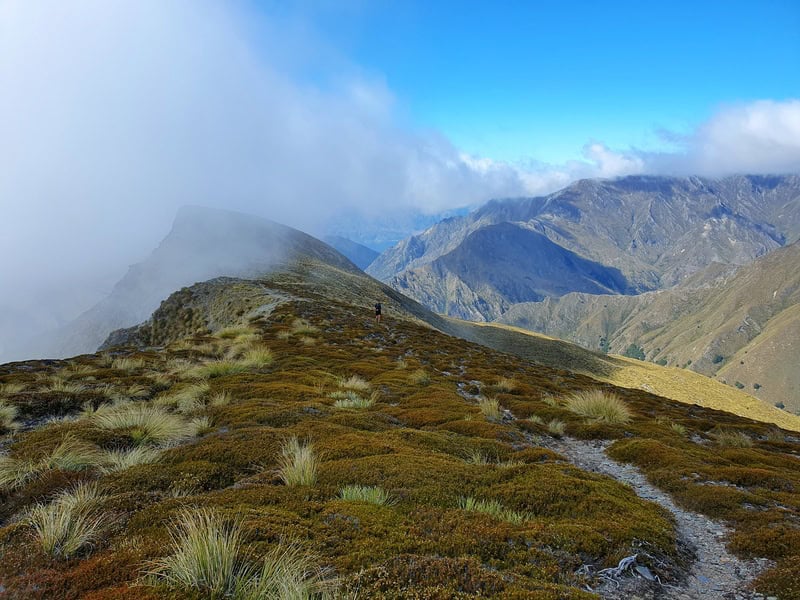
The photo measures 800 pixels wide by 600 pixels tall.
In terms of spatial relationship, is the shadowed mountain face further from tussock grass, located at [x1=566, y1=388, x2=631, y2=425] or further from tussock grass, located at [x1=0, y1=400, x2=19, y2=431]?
tussock grass, located at [x1=566, y1=388, x2=631, y2=425]

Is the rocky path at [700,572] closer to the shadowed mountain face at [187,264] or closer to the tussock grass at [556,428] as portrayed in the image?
the tussock grass at [556,428]

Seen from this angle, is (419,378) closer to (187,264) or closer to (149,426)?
(149,426)

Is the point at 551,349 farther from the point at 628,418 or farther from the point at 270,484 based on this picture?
the point at 270,484

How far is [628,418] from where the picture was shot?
14.8m

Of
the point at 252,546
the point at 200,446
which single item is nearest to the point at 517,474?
the point at 252,546

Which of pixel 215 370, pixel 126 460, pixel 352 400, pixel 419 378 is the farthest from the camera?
pixel 419 378

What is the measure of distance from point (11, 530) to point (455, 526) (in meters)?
4.98

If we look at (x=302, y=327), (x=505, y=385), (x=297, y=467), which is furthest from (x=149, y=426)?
(x=302, y=327)

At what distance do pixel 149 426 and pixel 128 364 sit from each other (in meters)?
12.9

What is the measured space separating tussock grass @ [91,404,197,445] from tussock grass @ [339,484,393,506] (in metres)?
5.10

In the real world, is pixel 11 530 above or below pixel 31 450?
above

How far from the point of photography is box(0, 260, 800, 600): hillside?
152 inches

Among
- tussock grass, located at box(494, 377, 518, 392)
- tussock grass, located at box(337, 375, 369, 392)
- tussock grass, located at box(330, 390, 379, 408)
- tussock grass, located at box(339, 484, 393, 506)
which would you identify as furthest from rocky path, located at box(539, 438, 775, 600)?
tussock grass, located at box(494, 377, 518, 392)

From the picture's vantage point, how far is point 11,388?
1480 cm
